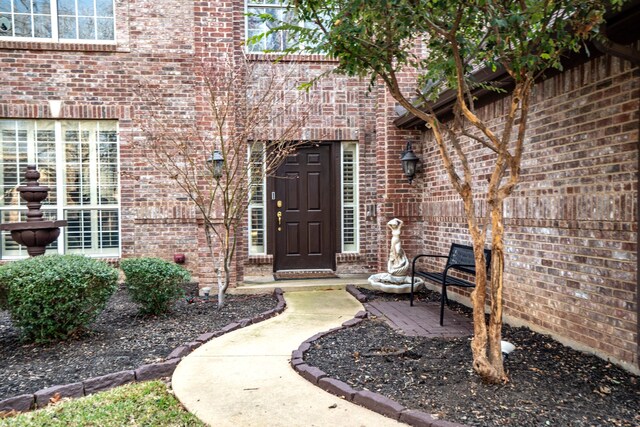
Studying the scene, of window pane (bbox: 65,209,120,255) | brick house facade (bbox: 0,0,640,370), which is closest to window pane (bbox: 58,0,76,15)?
brick house facade (bbox: 0,0,640,370)

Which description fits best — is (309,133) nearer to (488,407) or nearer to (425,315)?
(425,315)

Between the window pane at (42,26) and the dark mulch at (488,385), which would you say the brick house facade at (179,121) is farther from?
the dark mulch at (488,385)

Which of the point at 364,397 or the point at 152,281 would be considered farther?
the point at 152,281

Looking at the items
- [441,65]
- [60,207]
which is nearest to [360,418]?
[441,65]

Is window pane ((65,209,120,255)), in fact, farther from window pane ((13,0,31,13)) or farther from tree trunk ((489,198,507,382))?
tree trunk ((489,198,507,382))

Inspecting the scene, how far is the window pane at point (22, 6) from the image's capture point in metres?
7.76

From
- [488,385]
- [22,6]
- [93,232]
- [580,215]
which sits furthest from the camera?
[93,232]

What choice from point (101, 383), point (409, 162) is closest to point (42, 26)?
point (409, 162)

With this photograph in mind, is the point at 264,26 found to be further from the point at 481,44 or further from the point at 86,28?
the point at 481,44

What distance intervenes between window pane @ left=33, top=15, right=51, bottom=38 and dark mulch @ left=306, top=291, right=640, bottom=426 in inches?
272

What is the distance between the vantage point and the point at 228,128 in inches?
298

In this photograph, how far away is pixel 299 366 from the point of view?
404 centimetres

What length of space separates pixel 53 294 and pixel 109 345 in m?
0.72

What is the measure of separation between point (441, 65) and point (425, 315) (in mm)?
3200
